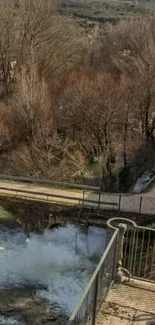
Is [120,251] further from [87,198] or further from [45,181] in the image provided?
[45,181]

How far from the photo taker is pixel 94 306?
7.13 meters

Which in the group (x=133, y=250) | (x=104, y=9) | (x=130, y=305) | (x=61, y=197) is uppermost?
(x=104, y=9)

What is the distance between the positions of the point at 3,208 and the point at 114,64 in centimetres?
1886

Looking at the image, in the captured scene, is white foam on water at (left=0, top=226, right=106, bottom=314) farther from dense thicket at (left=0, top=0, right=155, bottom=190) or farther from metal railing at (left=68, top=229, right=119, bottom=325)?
metal railing at (left=68, top=229, right=119, bottom=325)

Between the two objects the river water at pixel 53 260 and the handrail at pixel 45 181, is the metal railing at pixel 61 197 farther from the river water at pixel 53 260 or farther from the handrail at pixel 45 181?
the river water at pixel 53 260

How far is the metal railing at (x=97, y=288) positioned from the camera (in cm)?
624

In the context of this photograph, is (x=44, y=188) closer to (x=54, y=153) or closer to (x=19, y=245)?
(x=19, y=245)

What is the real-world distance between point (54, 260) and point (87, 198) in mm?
3128

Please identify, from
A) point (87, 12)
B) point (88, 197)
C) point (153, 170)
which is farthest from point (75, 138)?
point (87, 12)

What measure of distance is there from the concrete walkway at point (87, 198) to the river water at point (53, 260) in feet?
3.99

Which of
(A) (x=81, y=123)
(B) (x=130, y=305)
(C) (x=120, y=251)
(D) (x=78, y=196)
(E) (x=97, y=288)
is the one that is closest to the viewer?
(E) (x=97, y=288)

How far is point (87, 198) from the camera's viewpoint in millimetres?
20625

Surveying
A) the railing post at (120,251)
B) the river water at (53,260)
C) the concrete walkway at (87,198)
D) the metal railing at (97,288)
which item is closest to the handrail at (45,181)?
the concrete walkway at (87,198)

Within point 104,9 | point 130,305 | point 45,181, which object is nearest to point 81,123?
point 45,181
